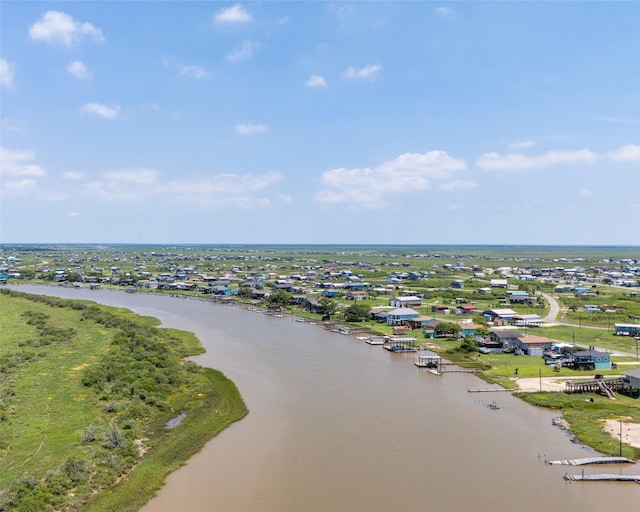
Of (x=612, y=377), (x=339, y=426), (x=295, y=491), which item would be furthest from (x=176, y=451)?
(x=612, y=377)

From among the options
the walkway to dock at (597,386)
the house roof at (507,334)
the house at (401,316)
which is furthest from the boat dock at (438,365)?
the house at (401,316)

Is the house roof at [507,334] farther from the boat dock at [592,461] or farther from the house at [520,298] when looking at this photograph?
the house at [520,298]

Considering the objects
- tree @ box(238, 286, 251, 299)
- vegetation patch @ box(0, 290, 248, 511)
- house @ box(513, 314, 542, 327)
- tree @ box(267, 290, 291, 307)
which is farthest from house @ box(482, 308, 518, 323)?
tree @ box(238, 286, 251, 299)

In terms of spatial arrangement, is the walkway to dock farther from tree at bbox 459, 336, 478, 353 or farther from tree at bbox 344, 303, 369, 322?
tree at bbox 344, 303, 369, 322

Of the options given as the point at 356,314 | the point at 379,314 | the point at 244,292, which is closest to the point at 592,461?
the point at 379,314

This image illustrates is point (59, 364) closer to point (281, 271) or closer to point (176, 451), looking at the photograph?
point (176, 451)

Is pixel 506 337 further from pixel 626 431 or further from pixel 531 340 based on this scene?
pixel 626 431
